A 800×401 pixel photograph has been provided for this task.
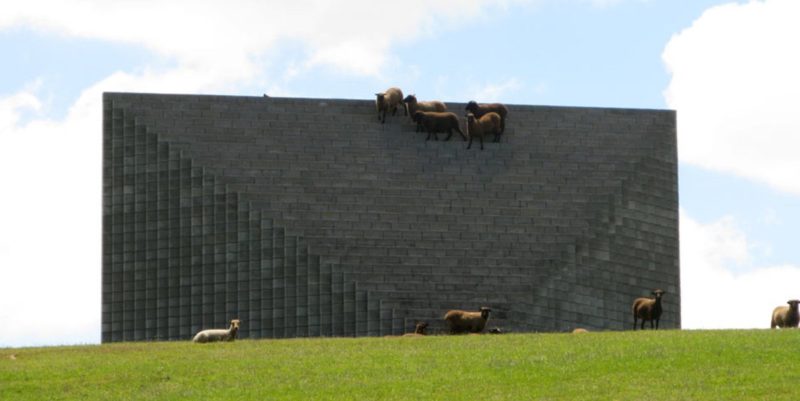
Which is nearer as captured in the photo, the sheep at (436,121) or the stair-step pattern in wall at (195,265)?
the stair-step pattern in wall at (195,265)

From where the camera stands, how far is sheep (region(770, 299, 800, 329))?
56.1m

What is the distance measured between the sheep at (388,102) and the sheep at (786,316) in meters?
18.0

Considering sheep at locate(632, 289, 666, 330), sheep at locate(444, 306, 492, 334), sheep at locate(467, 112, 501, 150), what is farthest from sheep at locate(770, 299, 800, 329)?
sheep at locate(467, 112, 501, 150)

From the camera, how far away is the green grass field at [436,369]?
41.3 m

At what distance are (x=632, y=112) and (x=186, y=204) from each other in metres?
15.6

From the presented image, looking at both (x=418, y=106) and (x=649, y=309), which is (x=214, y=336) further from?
(x=418, y=106)

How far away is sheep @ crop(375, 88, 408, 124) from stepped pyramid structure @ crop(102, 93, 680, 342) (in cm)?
40

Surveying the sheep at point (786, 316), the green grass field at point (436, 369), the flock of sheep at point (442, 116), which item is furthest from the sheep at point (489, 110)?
the green grass field at point (436, 369)

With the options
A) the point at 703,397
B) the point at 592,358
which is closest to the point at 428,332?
the point at 592,358

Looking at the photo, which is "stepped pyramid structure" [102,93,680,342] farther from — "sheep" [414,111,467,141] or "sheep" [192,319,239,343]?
"sheep" [192,319,239,343]

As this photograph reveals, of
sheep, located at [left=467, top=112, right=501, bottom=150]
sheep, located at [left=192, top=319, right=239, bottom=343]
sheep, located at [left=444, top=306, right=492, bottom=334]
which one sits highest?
sheep, located at [left=467, top=112, right=501, bottom=150]

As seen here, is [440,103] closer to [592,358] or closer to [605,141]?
[605,141]

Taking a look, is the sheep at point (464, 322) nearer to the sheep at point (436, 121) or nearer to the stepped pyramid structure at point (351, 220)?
the stepped pyramid structure at point (351, 220)

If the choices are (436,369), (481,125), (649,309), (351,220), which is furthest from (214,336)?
(481,125)
